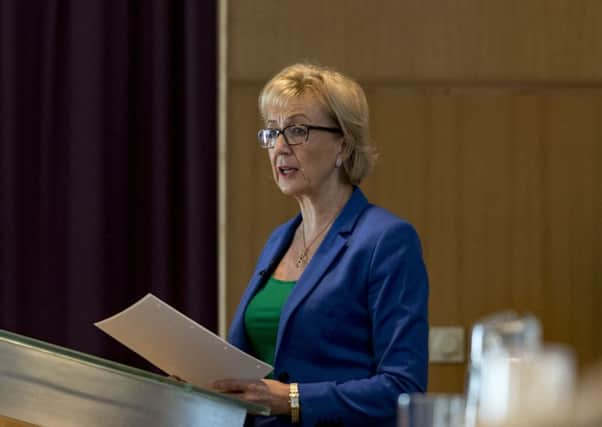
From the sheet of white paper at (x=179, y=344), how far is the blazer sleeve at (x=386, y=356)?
20 centimetres

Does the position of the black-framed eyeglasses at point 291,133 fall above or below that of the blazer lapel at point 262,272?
above

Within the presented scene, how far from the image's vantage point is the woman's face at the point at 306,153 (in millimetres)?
3258

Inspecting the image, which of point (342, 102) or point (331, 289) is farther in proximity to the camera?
point (342, 102)

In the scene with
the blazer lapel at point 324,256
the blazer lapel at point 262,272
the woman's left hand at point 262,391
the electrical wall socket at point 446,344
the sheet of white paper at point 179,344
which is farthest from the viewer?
the electrical wall socket at point 446,344

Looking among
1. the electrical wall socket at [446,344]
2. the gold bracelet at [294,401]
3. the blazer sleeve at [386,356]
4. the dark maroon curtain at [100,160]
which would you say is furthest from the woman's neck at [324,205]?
the dark maroon curtain at [100,160]

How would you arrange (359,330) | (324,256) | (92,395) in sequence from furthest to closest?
(324,256)
(359,330)
(92,395)

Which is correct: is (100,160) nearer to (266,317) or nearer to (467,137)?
(467,137)

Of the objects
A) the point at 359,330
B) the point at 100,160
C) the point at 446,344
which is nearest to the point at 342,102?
the point at 359,330

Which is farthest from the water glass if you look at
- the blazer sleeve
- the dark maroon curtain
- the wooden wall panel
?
the dark maroon curtain

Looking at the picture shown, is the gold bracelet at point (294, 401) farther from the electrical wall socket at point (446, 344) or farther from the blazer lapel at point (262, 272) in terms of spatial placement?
the electrical wall socket at point (446, 344)

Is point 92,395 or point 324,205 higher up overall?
point 324,205

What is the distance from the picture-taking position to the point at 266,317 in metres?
3.18

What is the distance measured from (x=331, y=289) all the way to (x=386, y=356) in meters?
0.23

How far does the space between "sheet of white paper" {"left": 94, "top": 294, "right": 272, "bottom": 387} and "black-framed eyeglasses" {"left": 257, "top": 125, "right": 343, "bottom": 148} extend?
27.0 inches
